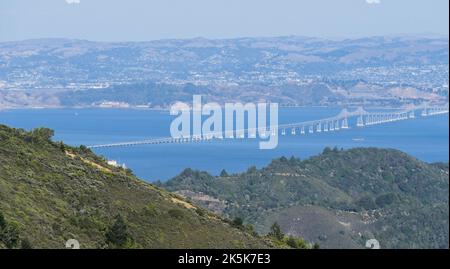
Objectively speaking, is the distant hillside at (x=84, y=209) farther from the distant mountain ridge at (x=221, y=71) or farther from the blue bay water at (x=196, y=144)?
the distant mountain ridge at (x=221, y=71)

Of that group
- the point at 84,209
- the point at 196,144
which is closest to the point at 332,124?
the point at 196,144

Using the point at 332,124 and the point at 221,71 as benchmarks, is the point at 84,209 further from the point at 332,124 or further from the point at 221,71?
the point at 221,71

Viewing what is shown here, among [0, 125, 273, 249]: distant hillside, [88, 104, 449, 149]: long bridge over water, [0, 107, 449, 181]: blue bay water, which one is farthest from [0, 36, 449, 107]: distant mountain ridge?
[0, 125, 273, 249]: distant hillside

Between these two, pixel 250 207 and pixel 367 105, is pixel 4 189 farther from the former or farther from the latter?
pixel 367 105

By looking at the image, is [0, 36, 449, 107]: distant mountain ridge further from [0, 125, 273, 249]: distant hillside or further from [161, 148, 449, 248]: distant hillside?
[0, 125, 273, 249]: distant hillside

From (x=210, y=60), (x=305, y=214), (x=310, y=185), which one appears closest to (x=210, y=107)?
(x=210, y=60)

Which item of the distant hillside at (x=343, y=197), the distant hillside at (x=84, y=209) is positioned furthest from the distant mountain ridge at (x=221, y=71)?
the distant hillside at (x=84, y=209)
